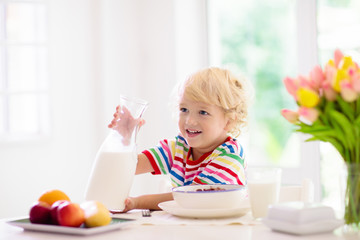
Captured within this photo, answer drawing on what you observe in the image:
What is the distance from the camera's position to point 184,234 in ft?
3.96

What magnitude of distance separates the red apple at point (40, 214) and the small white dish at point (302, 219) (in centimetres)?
51

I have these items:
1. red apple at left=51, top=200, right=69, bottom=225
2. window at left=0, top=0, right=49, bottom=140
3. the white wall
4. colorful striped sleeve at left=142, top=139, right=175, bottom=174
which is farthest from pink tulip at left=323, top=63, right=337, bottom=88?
window at left=0, top=0, right=49, bottom=140

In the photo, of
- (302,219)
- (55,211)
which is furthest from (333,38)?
(55,211)

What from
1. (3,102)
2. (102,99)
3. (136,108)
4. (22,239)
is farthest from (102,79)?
(22,239)

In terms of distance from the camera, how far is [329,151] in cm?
304

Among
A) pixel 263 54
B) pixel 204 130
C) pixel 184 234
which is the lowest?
pixel 184 234

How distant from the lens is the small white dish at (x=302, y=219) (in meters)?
1.16

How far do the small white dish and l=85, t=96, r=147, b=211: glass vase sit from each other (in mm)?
466

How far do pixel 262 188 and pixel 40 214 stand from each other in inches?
21.8

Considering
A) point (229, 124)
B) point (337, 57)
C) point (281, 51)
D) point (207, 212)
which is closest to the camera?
point (337, 57)

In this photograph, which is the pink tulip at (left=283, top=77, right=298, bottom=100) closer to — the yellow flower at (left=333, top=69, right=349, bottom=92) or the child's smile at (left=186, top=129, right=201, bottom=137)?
the yellow flower at (left=333, top=69, right=349, bottom=92)

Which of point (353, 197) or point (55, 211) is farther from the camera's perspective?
point (55, 211)

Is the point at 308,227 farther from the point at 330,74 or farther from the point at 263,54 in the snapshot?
the point at 263,54

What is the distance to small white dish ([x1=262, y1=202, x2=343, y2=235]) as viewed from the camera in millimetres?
1164
